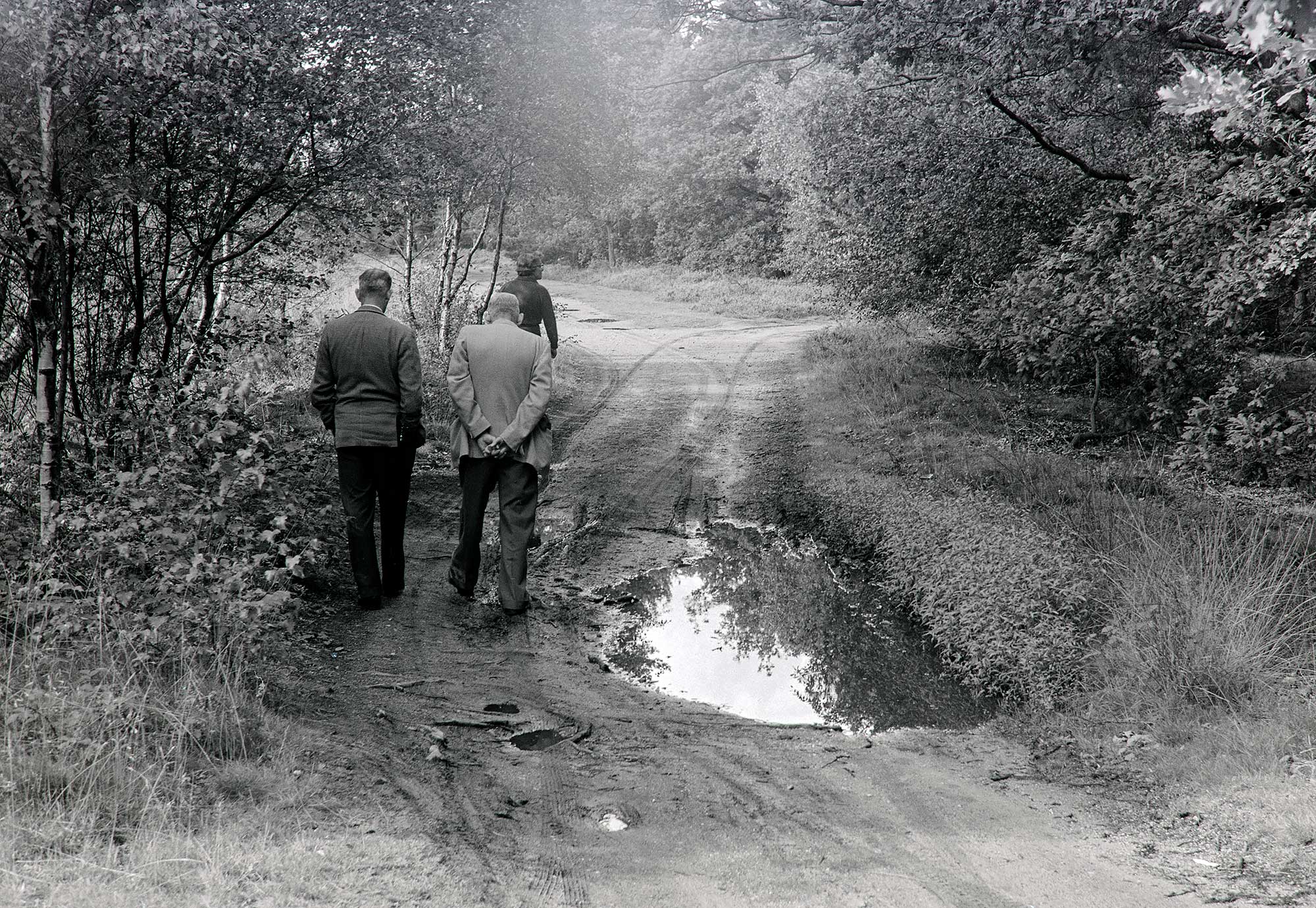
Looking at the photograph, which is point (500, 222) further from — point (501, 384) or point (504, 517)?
point (504, 517)

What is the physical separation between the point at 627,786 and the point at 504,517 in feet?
8.07

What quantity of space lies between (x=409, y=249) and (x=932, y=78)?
6.94m

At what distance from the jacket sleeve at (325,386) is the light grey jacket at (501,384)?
2.28 feet

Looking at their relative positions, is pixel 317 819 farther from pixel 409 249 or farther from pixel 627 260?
pixel 627 260

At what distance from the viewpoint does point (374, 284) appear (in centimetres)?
597

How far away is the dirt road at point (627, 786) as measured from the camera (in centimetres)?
334

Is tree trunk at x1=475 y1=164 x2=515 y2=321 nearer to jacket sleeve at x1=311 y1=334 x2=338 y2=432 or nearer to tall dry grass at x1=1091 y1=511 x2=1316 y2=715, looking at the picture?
jacket sleeve at x1=311 y1=334 x2=338 y2=432

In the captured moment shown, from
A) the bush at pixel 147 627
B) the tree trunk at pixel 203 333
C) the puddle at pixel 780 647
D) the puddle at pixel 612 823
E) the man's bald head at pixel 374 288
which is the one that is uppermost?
the man's bald head at pixel 374 288

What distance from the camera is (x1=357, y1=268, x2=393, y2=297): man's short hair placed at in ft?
19.6

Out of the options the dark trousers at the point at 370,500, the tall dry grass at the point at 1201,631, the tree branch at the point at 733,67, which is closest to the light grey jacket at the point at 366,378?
the dark trousers at the point at 370,500

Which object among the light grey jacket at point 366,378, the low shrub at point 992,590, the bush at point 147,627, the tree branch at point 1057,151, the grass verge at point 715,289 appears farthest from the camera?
the grass verge at point 715,289

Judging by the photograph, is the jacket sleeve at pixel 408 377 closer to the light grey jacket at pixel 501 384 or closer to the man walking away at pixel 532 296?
the light grey jacket at pixel 501 384

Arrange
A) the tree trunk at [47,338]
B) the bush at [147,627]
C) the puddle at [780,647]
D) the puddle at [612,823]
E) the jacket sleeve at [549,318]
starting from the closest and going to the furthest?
the bush at [147,627] < the puddle at [612,823] < the tree trunk at [47,338] < the puddle at [780,647] < the jacket sleeve at [549,318]

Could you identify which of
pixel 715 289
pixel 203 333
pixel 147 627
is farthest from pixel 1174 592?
pixel 715 289
